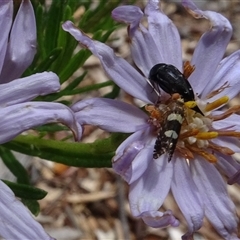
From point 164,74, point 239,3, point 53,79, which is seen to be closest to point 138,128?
point 164,74

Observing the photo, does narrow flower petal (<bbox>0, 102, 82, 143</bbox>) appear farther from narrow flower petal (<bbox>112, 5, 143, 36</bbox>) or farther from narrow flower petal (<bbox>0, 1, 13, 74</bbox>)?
narrow flower petal (<bbox>112, 5, 143, 36</bbox>)

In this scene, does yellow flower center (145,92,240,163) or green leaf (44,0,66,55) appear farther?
green leaf (44,0,66,55)

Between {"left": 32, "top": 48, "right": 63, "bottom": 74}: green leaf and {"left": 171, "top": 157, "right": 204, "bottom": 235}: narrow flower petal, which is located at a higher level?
{"left": 32, "top": 48, "right": 63, "bottom": 74}: green leaf

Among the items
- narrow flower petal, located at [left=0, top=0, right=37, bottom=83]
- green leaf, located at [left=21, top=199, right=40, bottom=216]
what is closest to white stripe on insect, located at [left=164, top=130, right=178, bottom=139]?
narrow flower petal, located at [left=0, top=0, right=37, bottom=83]

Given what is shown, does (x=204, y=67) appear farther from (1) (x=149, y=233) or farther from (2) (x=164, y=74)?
(1) (x=149, y=233)

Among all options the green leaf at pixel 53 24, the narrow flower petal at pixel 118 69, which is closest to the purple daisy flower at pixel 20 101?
the narrow flower petal at pixel 118 69

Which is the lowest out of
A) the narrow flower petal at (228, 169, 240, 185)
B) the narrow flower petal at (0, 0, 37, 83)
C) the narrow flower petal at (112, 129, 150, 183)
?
the narrow flower petal at (228, 169, 240, 185)

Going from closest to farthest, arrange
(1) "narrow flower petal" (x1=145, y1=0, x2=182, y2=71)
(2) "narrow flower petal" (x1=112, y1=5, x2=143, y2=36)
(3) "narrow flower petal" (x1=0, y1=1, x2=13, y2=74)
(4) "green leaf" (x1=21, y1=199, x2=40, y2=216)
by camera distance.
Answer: (3) "narrow flower petal" (x1=0, y1=1, x2=13, y2=74) → (2) "narrow flower petal" (x1=112, y1=5, x2=143, y2=36) → (1) "narrow flower petal" (x1=145, y1=0, x2=182, y2=71) → (4) "green leaf" (x1=21, y1=199, x2=40, y2=216)
